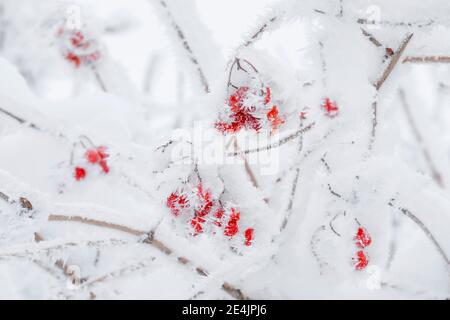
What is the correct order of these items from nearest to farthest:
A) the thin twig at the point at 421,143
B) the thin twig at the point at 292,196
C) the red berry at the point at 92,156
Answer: the thin twig at the point at 292,196 < the red berry at the point at 92,156 < the thin twig at the point at 421,143

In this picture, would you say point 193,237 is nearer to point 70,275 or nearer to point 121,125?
point 70,275

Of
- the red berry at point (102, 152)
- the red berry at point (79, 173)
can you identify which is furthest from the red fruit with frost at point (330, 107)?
the red berry at point (79, 173)

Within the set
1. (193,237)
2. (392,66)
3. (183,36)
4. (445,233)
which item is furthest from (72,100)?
(445,233)

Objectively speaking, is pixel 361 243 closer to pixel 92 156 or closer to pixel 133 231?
pixel 133 231

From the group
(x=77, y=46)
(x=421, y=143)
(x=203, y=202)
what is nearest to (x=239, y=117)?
(x=203, y=202)

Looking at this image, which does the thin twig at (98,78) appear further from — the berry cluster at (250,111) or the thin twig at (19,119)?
the berry cluster at (250,111)

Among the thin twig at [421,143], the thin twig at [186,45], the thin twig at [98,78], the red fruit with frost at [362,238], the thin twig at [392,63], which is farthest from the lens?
the thin twig at [421,143]

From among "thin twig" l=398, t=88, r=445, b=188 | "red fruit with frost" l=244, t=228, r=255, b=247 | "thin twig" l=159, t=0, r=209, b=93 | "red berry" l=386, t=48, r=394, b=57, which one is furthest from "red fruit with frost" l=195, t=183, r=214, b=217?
"thin twig" l=398, t=88, r=445, b=188
